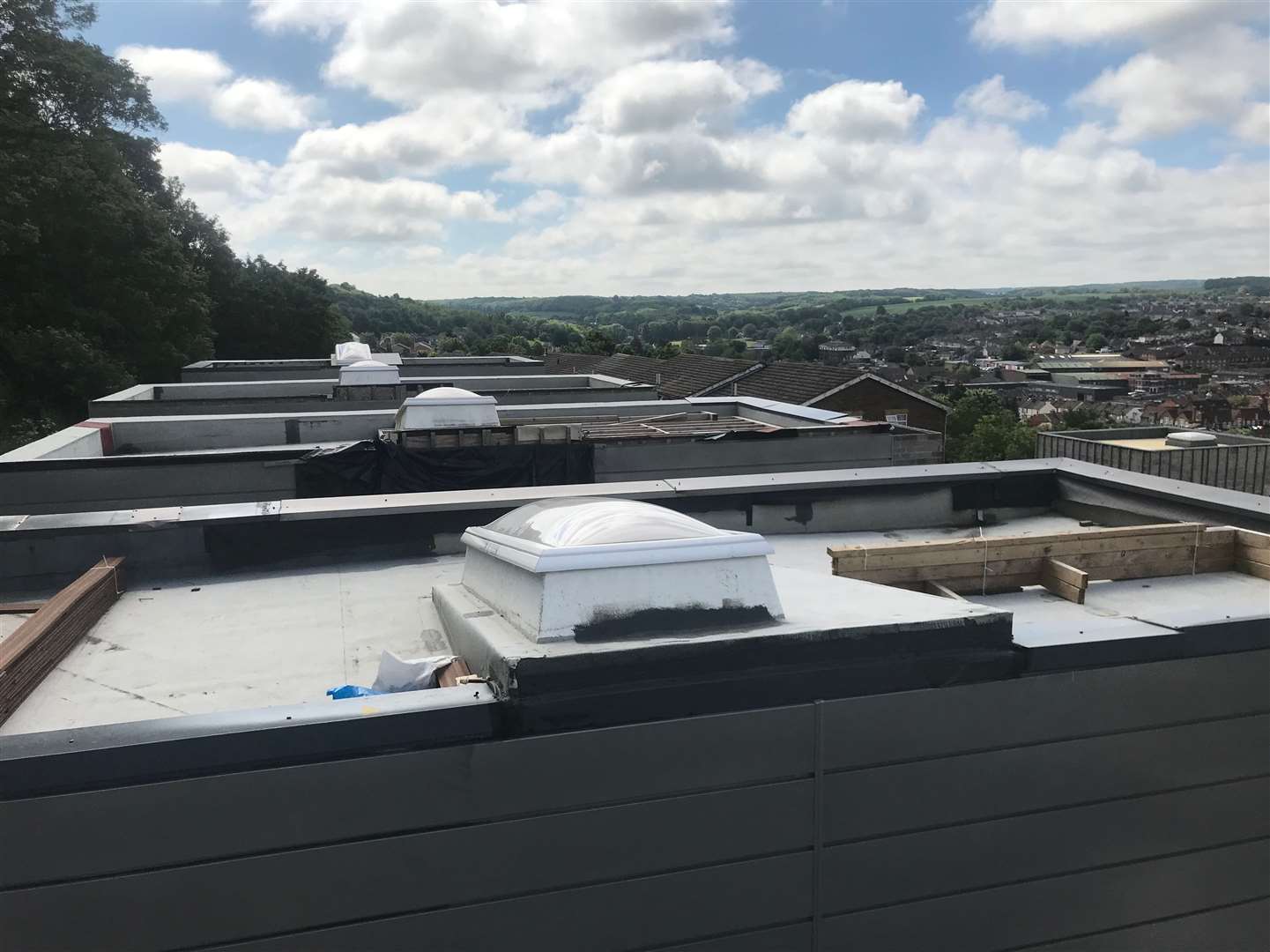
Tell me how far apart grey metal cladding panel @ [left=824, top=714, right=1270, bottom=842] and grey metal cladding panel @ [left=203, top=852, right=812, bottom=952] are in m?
0.38

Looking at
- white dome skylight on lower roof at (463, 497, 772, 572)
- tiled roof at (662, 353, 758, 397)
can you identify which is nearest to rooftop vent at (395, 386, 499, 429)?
white dome skylight on lower roof at (463, 497, 772, 572)

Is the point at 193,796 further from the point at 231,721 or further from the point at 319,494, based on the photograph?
the point at 319,494

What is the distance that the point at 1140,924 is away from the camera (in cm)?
463

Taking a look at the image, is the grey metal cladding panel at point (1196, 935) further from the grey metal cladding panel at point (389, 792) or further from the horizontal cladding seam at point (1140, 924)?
the grey metal cladding panel at point (389, 792)

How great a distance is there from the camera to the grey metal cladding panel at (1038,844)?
4105 mm

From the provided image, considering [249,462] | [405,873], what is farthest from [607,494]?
[249,462]

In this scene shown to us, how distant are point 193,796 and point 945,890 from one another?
352 cm

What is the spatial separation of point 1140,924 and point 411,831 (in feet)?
13.1

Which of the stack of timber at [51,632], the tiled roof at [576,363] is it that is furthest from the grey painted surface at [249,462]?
the tiled roof at [576,363]

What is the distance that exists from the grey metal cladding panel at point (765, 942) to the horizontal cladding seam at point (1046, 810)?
0.43 meters

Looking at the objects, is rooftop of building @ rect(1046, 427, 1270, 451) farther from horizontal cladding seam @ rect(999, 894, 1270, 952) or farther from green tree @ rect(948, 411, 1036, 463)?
green tree @ rect(948, 411, 1036, 463)

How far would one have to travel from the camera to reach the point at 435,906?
139 inches

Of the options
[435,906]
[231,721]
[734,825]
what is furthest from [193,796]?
[734,825]

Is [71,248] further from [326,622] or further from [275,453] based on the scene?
[326,622]
